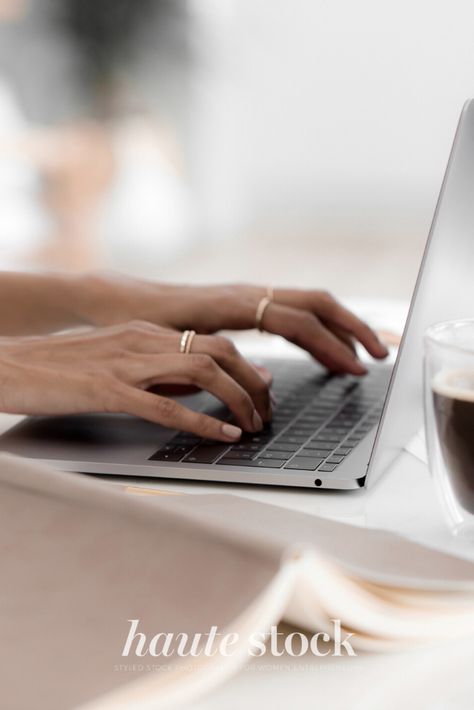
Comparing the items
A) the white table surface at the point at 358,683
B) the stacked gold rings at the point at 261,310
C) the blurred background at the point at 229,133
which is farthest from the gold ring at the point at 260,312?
the blurred background at the point at 229,133

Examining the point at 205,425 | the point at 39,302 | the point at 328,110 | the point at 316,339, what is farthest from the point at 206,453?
the point at 328,110

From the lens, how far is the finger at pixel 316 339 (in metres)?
1.01

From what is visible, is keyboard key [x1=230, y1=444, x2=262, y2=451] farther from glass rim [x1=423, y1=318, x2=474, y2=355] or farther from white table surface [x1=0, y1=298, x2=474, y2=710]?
white table surface [x1=0, y1=298, x2=474, y2=710]

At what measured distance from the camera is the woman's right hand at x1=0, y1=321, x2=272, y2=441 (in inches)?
30.3

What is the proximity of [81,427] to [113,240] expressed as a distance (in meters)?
4.63

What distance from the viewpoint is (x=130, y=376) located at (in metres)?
0.80

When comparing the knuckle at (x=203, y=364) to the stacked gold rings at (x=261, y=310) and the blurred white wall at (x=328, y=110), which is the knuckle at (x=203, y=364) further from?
the blurred white wall at (x=328, y=110)

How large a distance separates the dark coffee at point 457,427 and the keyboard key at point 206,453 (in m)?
0.19

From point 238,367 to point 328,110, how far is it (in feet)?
18.2

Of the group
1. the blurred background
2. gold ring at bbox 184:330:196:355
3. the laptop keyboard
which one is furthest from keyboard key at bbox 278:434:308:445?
the blurred background

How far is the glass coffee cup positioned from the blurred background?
4017mm

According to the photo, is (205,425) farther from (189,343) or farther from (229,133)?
(229,133)

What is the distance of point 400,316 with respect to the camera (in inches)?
51.6

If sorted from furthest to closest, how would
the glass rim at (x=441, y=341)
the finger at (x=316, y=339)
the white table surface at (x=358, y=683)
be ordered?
the finger at (x=316, y=339)
the glass rim at (x=441, y=341)
the white table surface at (x=358, y=683)
